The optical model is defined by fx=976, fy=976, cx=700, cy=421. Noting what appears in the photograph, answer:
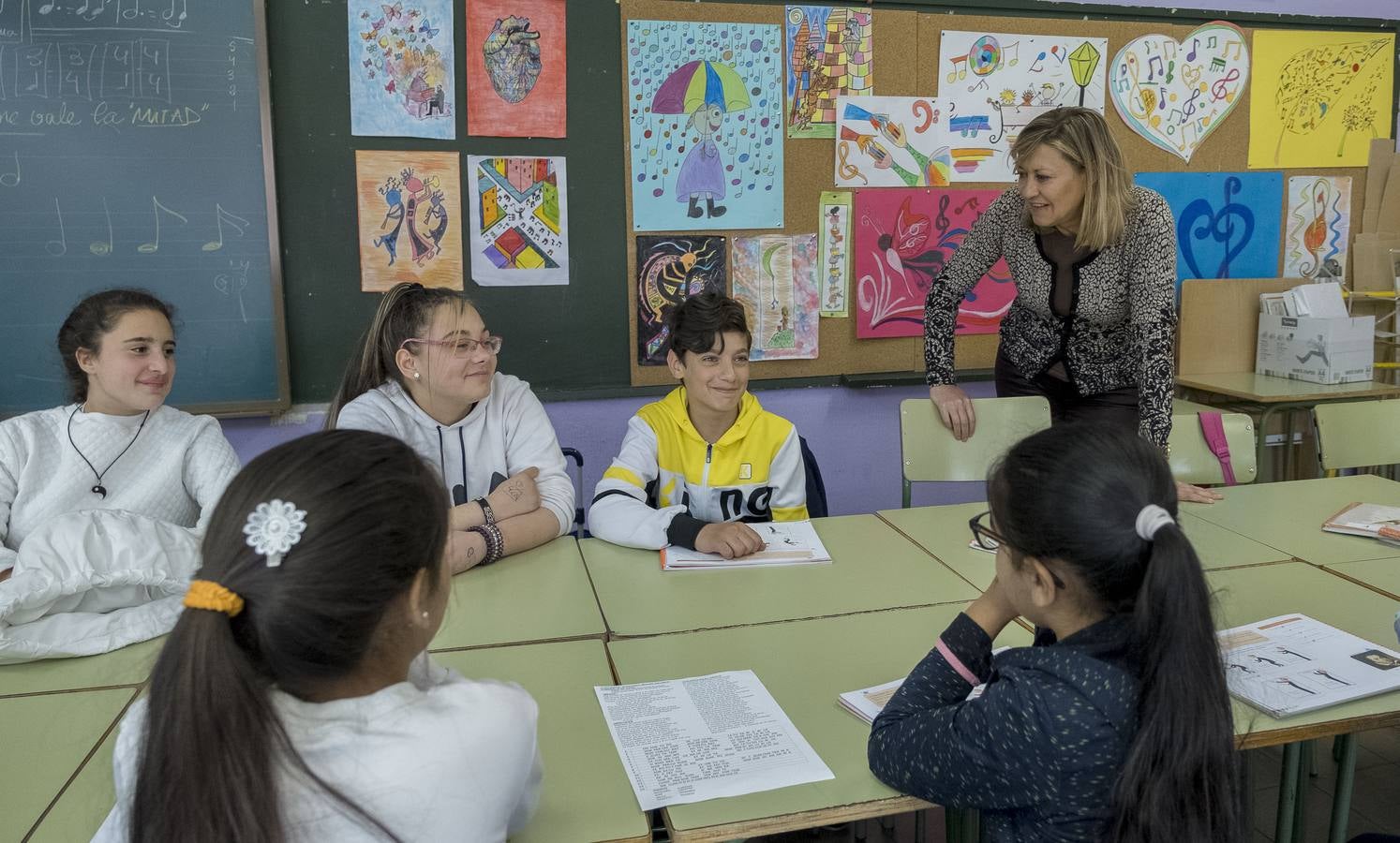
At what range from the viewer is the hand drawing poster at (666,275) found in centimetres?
325

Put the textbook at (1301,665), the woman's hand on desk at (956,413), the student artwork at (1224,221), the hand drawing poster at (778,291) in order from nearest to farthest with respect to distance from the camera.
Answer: the textbook at (1301,665) < the woman's hand on desk at (956,413) < the hand drawing poster at (778,291) < the student artwork at (1224,221)

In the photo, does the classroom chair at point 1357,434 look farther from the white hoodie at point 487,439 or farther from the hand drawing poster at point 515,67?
the hand drawing poster at point 515,67

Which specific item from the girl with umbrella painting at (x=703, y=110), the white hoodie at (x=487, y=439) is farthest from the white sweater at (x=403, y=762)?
the girl with umbrella painting at (x=703, y=110)

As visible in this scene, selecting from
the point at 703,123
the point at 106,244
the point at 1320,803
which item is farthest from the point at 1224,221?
the point at 106,244

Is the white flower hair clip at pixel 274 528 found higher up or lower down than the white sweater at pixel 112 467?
higher up

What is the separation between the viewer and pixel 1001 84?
11.4 feet

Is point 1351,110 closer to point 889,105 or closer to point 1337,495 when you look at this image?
point 889,105

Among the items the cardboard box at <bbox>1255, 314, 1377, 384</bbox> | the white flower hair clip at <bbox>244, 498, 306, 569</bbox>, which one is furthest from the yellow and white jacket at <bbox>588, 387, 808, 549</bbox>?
the cardboard box at <bbox>1255, 314, 1377, 384</bbox>

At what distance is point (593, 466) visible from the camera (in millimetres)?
3326

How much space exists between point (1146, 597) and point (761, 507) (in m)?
1.34

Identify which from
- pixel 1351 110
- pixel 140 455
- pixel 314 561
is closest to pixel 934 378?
pixel 140 455

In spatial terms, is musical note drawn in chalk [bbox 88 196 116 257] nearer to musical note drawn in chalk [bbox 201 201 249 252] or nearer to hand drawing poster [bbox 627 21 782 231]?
musical note drawn in chalk [bbox 201 201 249 252]

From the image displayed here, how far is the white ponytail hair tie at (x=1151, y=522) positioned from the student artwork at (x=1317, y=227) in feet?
11.6

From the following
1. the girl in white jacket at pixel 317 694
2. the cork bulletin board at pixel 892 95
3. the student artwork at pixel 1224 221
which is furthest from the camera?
the student artwork at pixel 1224 221
